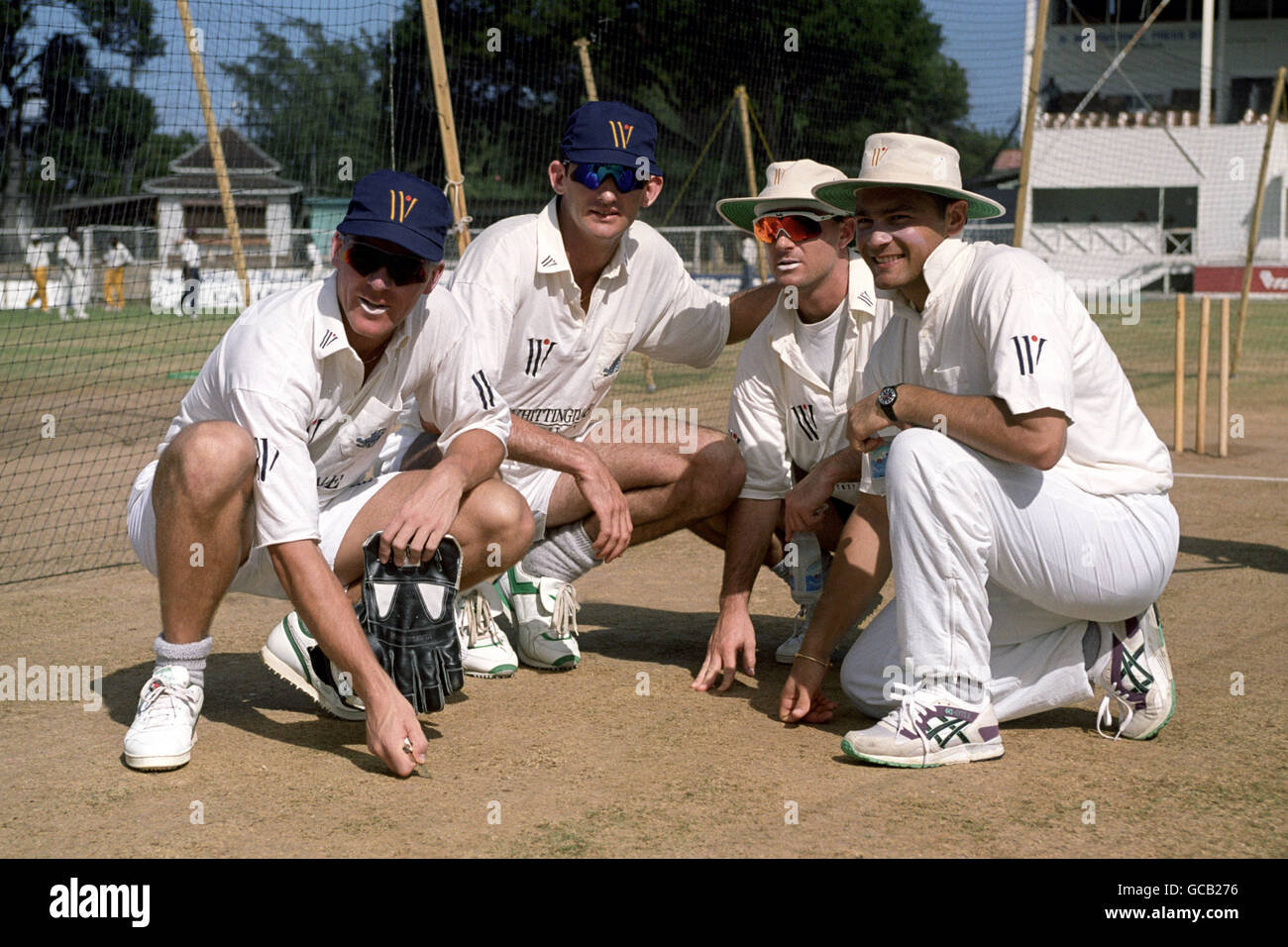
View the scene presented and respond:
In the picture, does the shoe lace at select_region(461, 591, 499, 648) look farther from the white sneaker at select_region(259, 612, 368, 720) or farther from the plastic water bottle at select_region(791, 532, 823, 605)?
the plastic water bottle at select_region(791, 532, 823, 605)

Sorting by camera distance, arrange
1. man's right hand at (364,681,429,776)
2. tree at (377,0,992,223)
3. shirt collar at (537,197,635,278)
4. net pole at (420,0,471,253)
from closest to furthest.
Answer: man's right hand at (364,681,429,776) < shirt collar at (537,197,635,278) < net pole at (420,0,471,253) < tree at (377,0,992,223)

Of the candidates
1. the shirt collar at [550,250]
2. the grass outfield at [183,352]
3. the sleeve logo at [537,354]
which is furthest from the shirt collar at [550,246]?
the grass outfield at [183,352]

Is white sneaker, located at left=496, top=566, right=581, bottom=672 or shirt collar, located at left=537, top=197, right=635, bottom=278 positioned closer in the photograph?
white sneaker, located at left=496, top=566, right=581, bottom=672

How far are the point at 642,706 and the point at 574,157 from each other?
2.01m

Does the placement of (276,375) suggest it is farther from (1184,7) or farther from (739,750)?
(1184,7)

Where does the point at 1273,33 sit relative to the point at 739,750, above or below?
above

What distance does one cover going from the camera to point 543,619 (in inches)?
199

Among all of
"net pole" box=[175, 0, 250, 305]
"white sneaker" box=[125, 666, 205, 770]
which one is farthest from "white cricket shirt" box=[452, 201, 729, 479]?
"net pole" box=[175, 0, 250, 305]

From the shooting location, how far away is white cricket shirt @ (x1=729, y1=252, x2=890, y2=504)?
16.1 ft

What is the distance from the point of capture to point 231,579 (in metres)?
4.03

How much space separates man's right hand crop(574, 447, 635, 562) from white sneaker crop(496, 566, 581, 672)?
36 centimetres

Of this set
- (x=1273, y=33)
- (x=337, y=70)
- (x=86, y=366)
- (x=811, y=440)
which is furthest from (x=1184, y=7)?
(x=811, y=440)

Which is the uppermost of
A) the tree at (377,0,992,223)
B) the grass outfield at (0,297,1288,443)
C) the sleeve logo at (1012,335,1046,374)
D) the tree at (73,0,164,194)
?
the tree at (377,0,992,223)
